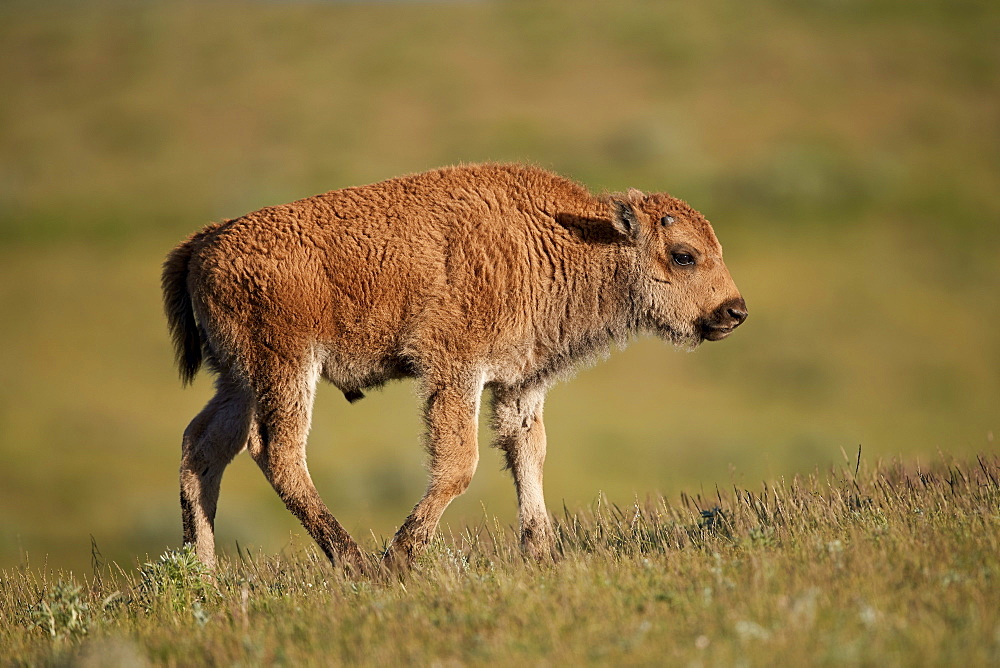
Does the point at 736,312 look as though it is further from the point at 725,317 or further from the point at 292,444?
the point at 292,444

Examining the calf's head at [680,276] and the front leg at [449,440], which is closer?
the front leg at [449,440]

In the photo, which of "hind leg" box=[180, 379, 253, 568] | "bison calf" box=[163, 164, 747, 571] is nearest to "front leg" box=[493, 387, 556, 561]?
"bison calf" box=[163, 164, 747, 571]

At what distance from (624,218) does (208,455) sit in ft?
11.5

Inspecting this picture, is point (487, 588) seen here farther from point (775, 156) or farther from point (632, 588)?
point (775, 156)

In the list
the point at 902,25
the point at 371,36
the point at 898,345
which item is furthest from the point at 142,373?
the point at 902,25

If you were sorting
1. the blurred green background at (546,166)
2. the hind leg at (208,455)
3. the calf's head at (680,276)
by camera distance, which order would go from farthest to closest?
the blurred green background at (546,166)
the calf's head at (680,276)
the hind leg at (208,455)

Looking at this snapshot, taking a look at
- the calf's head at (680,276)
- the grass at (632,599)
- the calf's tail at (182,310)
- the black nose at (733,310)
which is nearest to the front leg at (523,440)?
the grass at (632,599)

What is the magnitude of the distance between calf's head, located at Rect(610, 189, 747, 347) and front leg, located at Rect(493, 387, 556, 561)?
1102 millimetres

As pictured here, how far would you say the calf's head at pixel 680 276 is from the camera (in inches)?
321

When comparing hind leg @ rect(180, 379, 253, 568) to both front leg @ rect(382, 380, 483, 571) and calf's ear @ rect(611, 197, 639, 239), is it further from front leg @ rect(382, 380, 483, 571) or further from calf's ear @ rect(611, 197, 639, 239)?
calf's ear @ rect(611, 197, 639, 239)

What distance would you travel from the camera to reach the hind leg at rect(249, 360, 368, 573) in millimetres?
7508

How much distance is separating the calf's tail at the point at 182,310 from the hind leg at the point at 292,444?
3.07ft

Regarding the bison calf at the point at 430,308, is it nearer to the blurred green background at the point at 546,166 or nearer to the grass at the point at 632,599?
the grass at the point at 632,599

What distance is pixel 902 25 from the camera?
47.8 m
